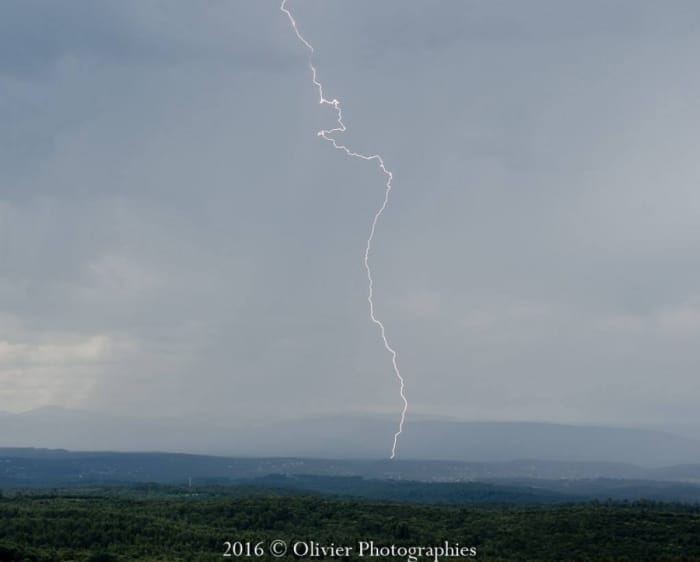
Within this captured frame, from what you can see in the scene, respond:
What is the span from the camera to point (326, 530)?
54.2 m

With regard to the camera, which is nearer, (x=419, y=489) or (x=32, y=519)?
(x=32, y=519)

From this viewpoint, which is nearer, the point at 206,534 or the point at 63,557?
the point at 63,557

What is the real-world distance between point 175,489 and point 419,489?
168 ft

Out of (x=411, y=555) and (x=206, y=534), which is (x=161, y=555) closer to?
(x=206, y=534)

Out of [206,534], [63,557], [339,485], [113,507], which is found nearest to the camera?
[63,557]

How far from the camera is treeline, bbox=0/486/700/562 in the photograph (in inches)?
1800

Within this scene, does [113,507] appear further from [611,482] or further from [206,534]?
[611,482]

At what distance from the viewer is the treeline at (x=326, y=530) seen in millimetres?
45719

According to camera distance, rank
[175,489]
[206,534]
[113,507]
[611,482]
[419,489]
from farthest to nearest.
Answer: [611,482]
[419,489]
[175,489]
[113,507]
[206,534]

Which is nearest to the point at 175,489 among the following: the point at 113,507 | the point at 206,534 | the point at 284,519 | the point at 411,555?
the point at 113,507

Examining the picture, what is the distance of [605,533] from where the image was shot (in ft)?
169

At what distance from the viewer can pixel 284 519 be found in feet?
194

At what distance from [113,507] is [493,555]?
34574 mm

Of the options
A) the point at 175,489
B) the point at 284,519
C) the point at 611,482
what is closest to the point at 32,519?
the point at 284,519
